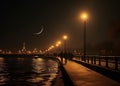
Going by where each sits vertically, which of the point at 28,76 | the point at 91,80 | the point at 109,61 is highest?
the point at 109,61

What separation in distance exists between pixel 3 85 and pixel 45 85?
11.2 ft

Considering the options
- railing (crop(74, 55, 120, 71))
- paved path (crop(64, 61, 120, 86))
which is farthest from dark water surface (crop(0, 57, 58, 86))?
railing (crop(74, 55, 120, 71))

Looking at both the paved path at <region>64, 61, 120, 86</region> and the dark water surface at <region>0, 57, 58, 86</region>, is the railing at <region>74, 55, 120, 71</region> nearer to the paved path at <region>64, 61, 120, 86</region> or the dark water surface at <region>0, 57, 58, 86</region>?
the paved path at <region>64, 61, 120, 86</region>

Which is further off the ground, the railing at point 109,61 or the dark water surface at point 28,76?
the railing at point 109,61

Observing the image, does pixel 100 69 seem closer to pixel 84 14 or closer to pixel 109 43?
pixel 84 14

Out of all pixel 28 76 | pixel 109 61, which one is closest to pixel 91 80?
pixel 109 61

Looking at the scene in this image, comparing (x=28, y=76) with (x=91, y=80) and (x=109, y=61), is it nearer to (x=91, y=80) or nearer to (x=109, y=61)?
(x=109, y=61)

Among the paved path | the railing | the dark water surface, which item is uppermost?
the railing

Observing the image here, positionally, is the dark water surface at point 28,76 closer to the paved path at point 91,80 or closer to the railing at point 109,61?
the paved path at point 91,80

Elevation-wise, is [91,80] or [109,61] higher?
[109,61]

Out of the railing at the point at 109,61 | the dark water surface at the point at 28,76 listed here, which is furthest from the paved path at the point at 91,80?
the dark water surface at the point at 28,76

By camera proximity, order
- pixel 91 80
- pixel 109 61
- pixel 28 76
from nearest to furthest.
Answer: pixel 91 80
pixel 109 61
pixel 28 76

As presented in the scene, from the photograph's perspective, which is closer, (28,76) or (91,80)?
(91,80)

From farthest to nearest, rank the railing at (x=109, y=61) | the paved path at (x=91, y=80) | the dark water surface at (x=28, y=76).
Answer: the dark water surface at (x=28, y=76) < the railing at (x=109, y=61) < the paved path at (x=91, y=80)
